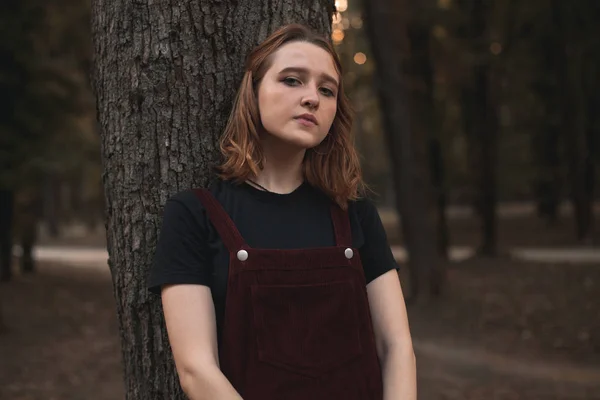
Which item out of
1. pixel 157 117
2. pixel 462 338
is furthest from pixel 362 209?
pixel 462 338

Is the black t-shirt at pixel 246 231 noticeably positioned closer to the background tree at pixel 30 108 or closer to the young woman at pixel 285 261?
the young woman at pixel 285 261

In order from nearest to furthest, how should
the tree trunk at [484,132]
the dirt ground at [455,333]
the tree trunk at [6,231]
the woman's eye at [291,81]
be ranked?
1. the woman's eye at [291,81]
2. the dirt ground at [455,333]
3. the tree trunk at [6,231]
4. the tree trunk at [484,132]

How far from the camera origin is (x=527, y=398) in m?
7.42

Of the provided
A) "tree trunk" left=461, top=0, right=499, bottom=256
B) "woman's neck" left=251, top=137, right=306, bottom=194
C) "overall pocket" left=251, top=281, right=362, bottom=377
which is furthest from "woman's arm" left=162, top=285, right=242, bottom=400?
"tree trunk" left=461, top=0, right=499, bottom=256

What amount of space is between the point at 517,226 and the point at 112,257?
83.7 feet

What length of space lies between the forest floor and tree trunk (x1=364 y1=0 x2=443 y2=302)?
1.79 feet

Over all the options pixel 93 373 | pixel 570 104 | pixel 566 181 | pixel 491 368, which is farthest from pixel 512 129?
pixel 93 373

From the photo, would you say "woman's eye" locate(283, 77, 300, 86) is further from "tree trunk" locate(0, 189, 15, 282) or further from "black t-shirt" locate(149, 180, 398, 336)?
"tree trunk" locate(0, 189, 15, 282)

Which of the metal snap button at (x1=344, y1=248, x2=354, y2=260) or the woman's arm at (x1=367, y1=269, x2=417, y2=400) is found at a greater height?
the metal snap button at (x1=344, y1=248, x2=354, y2=260)

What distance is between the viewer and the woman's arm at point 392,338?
2371 mm

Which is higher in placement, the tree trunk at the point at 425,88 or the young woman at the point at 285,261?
the tree trunk at the point at 425,88

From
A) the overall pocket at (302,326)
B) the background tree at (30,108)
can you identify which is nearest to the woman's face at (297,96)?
Result: the overall pocket at (302,326)

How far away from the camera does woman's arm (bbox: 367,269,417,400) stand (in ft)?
7.78

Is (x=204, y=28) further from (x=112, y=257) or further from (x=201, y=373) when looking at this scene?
(x=201, y=373)
